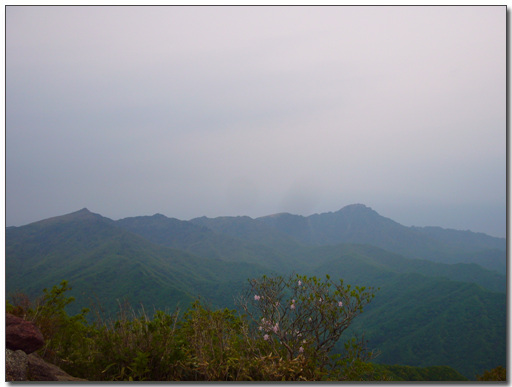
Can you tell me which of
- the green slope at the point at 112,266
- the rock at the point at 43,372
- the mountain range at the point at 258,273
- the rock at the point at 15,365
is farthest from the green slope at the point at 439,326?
the rock at the point at 15,365

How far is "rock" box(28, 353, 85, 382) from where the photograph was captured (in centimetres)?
433

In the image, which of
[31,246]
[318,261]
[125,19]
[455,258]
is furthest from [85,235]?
[455,258]

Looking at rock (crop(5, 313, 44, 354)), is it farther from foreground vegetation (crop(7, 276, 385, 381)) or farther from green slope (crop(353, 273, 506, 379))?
green slope (crop(353, 273, 506, 379))

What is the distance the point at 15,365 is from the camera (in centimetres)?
440

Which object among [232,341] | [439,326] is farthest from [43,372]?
[439,326]

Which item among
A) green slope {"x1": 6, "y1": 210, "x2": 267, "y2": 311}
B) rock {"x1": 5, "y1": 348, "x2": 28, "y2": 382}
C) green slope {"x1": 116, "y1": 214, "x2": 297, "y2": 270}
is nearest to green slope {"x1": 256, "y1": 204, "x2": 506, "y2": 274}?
green slope {"x1": 116, "y1": 214, "x2": 297, "y2": 270}

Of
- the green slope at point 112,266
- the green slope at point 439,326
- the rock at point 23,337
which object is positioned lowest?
the green slope at point 439,326

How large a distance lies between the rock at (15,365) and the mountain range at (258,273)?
3.08ft

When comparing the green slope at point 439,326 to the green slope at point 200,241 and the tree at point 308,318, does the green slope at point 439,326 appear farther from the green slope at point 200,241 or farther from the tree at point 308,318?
the green slope at point 200,241

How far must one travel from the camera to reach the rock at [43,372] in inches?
170

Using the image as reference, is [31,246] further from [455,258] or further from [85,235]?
[455,258]

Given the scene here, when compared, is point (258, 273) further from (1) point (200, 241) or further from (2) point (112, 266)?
(1) point (200, 241)

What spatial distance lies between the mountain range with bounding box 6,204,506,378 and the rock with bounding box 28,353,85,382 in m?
0.85

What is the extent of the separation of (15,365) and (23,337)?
0.38 m
